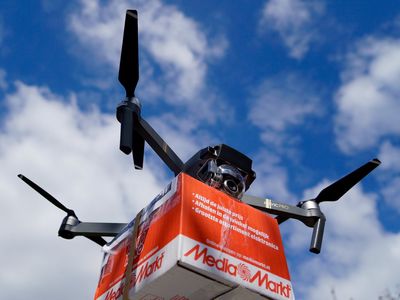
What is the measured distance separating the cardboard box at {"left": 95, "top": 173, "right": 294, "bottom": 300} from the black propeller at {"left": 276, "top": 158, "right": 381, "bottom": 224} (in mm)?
1471

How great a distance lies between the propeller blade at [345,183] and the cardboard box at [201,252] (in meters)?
1.47

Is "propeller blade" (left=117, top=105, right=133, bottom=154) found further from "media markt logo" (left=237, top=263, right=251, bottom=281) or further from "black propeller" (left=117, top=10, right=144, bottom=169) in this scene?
"media markt logo" (left=237, top=263, right=251, bottom=281)

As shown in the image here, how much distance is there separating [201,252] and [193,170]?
4.38 ft

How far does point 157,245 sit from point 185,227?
0.20 meters

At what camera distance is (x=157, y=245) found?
276cm

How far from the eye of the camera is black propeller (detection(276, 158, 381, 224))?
4.54 m

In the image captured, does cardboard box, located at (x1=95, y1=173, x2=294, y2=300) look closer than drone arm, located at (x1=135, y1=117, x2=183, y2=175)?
Yes

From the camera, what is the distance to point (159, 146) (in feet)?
13.8

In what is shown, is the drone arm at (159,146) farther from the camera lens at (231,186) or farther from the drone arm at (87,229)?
the camera lens at (231,186)

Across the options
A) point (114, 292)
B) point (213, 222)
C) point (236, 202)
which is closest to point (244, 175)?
point (236, 202)

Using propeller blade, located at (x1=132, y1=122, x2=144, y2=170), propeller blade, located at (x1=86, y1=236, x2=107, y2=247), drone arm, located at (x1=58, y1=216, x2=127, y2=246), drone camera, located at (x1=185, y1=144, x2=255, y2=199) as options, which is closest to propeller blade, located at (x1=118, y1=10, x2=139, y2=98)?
propeller blade, located at (x1=132, y1=122, x2=144, y2=170)

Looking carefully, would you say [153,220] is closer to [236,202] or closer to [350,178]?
[236,202]

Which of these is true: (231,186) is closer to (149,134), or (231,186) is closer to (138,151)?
(149,134)

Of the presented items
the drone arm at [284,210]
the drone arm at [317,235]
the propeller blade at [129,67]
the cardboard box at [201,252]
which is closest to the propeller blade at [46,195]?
the propeller blade at [129,67]
